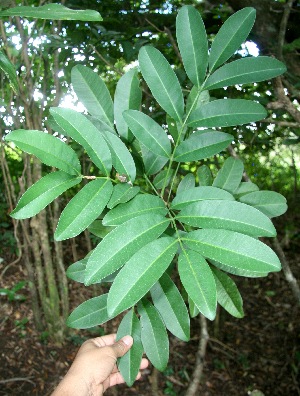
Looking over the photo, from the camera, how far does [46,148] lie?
772mm

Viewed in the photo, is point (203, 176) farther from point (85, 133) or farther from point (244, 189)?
point (85, 133)

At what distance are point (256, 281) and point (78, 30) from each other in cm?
302

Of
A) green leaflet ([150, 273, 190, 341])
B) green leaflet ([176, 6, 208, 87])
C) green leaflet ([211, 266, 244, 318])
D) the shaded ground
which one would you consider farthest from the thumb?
the shaded ground

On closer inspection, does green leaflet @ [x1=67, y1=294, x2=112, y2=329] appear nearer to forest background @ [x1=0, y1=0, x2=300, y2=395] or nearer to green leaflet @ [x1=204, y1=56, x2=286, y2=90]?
green leaflet @ [x1=204, y1=56, x2=286, y2=90]

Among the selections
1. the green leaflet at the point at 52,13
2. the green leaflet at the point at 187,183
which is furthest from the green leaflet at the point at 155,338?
the green leaflet at the point at 52,13

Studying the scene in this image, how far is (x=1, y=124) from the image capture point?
226 centimetres

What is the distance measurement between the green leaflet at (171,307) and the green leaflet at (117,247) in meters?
0.27

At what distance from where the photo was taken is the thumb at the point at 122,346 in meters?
1.07

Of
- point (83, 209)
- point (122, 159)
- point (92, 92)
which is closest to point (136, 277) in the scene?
point (83, 209)

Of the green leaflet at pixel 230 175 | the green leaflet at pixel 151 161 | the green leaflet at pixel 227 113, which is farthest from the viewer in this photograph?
the green leaflet at pixel 230 175

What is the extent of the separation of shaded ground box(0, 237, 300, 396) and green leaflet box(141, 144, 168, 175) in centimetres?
157

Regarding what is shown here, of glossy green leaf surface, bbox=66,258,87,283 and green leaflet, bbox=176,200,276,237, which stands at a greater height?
green leaflet, bbox=176,200,276,237

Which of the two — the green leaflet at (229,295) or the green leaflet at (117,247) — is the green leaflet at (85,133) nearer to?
the green leaflet at (117,247)

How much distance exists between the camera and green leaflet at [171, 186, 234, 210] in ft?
2.65
